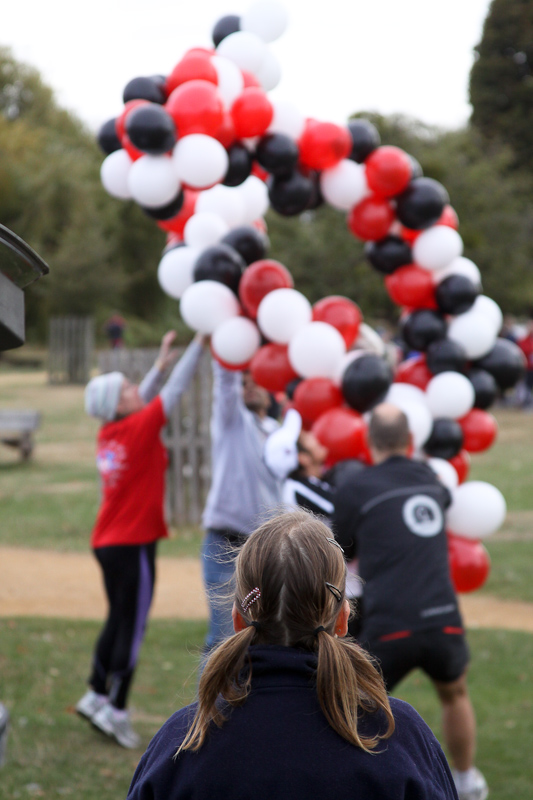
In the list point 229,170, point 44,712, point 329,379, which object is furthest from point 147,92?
point 44,712

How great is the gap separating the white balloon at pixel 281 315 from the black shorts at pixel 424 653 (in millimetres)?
2066

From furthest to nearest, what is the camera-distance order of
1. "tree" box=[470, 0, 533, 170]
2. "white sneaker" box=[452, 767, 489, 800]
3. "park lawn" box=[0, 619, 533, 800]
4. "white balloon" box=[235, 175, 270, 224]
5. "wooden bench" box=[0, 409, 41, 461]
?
1. "tree" box=[470, 0, 533, 170]
2. "wooden bench" box=[0, 409, 41, 461]
3. "white balloon" box=[235, 175, 270, 224]
4. "park lawn" box=[0, 619, 533, 800]
5. "white sneaker" box=[452, 767, 489, 800]

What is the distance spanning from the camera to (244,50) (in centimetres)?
564

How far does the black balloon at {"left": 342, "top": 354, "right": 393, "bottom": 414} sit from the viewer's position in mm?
4992

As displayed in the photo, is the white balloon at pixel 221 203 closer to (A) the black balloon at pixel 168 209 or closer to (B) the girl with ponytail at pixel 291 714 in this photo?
(A) the black balloon at pixel 168 209

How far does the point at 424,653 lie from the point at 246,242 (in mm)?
2870

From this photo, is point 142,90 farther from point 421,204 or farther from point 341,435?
point 341,435

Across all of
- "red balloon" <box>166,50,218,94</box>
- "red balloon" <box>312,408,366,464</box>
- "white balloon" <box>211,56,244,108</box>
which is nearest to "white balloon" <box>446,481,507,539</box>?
"red balloon" <box>312,408,366,464</box>

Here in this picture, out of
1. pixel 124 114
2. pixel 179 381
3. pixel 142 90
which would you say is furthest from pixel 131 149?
pixel 179 381

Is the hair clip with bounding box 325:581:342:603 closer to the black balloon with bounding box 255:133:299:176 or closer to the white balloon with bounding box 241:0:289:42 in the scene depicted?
the black balloon with bounding box 255:133:299:176

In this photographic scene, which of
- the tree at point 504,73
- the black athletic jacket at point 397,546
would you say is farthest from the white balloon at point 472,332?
the tree at point 504,73

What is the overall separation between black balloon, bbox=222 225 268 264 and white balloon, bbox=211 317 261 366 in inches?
20.1

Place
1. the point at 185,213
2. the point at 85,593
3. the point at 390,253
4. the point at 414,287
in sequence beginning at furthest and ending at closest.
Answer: the point at 85,593 < the point at 185,213 < the point at 390,253 < the point at 414,287

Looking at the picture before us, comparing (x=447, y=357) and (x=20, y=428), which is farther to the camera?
(x=20, y=428)
